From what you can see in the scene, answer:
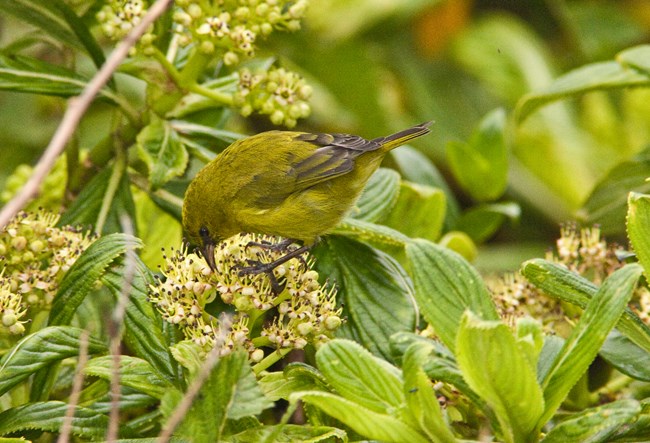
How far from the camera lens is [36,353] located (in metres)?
1.46

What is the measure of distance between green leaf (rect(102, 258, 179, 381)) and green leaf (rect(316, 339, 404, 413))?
291 millimetres

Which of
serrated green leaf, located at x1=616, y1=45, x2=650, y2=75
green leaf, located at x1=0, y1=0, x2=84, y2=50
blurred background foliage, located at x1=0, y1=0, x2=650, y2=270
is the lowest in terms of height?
serrated green leaf, located at x1=616, y1=45, x2=650, y2=75

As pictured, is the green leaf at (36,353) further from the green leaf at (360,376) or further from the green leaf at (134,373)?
the green leaf at (360,376)

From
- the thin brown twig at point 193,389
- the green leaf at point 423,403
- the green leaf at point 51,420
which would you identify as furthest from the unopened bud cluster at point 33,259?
the green leaf at point 423,403

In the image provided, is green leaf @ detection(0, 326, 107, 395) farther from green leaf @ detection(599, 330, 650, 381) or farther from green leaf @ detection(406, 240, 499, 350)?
green leaf @ detection(599, 330, 650, 381)

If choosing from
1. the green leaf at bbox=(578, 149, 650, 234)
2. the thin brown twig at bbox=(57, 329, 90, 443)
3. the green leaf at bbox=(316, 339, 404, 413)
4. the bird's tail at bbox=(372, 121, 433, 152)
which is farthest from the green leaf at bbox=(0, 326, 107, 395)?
the green leaf at bbox=(578, 149, 650, 234)

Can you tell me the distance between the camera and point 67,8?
2.02 metres

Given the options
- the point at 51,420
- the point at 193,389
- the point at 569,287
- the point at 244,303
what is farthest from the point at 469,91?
the point at 193,389

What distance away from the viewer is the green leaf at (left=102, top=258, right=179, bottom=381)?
1504mm

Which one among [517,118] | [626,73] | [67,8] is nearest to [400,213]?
[517,118]

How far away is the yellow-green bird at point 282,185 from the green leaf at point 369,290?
0.15 metres

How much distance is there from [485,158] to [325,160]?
22.8 inches

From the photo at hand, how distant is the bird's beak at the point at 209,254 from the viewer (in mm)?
1661

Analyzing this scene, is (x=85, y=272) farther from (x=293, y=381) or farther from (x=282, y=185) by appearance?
(x=282, y=185)
